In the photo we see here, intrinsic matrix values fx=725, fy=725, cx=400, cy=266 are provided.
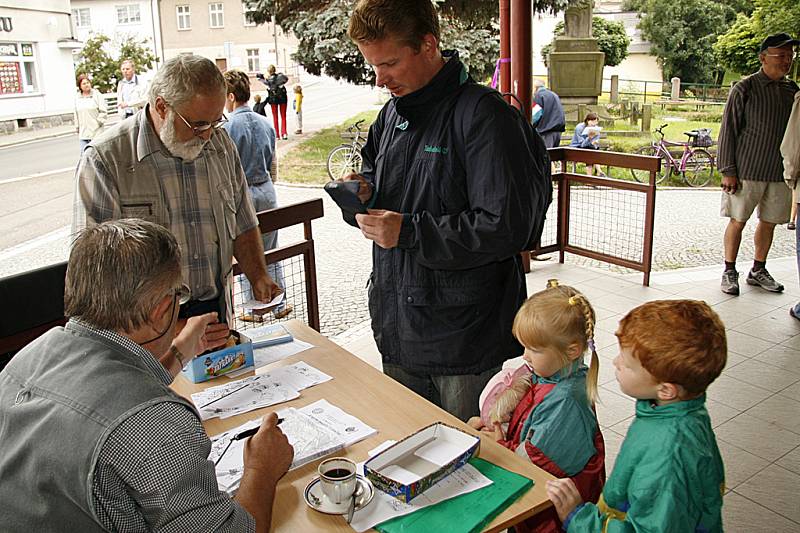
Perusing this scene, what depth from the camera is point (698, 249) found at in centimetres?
611

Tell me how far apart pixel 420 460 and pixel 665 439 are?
47 centimetres

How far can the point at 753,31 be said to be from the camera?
11.1 metres

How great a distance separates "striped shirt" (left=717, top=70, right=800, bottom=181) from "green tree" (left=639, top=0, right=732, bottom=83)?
8861 mm

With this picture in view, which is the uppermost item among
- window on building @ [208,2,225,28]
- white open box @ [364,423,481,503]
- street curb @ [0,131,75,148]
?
window on building @ [208,2,225,28]

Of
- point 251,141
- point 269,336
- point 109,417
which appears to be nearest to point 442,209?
point 269,336

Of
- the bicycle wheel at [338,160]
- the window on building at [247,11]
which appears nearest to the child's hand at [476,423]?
the bicycle wheel at [338,160]

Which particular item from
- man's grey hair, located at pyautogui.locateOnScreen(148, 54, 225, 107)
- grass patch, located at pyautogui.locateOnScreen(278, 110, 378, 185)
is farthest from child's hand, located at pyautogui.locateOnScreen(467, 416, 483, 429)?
grass patch, located at pyautogui.locateOnScreen(278, 110, 378, 185)

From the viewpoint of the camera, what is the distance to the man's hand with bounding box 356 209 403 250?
185 cm

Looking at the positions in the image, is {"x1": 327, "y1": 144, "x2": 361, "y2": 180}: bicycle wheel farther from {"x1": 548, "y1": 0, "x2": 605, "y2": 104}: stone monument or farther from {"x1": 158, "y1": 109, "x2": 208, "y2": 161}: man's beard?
{"x1": 158, "y1": 109, "x2": 208, "y2": 161}: man's beard

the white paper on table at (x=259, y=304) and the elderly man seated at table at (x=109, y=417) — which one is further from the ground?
the elderly man seated at table at (x=109, y=417)

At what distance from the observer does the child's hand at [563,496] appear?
1361mm

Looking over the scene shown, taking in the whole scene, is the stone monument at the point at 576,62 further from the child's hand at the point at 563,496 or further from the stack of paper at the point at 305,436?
the child's hand at the point at 563,496

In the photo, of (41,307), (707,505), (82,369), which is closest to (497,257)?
(707,505)

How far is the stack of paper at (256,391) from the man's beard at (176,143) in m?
0.66
